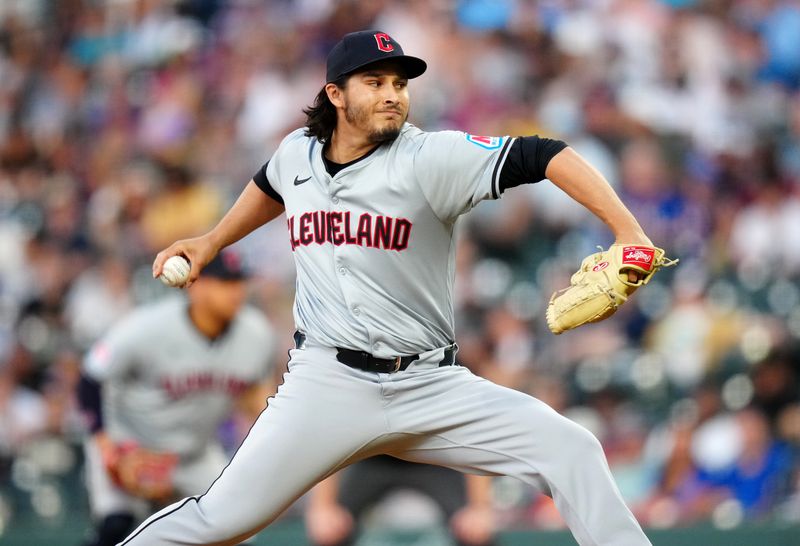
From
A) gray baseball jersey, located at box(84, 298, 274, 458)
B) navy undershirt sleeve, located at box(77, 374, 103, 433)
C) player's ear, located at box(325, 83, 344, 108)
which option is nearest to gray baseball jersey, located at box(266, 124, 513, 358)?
player's ear, located at box(325, 83, 344, 108)

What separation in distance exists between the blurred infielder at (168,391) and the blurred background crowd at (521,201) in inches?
67.2

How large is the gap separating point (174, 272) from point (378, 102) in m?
0.92

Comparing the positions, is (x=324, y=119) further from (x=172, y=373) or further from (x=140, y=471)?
(x=140, y=471)

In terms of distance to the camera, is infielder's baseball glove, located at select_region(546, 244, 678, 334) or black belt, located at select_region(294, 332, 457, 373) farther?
black belt, located at select_region(294, 332, 457, 373)

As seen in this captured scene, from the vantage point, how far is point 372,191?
402 cm

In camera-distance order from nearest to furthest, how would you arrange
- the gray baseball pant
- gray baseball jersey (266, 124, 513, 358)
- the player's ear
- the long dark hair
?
1. the gray baseball pant
2. gray baseball jersey (266, 124, 513, 358)
3. the player's ear
4. the long dark hair

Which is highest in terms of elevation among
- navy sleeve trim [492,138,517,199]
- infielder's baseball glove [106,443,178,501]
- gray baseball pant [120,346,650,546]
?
navy sleeve trim [492,138,517,199]

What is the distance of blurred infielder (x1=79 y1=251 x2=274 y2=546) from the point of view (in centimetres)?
575

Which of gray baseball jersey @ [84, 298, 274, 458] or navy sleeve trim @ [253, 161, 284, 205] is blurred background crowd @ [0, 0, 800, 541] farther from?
navy sleeve trim @ [253, 161, 284, 205]

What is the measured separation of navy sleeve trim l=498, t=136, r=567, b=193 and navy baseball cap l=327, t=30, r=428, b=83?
1.72ft

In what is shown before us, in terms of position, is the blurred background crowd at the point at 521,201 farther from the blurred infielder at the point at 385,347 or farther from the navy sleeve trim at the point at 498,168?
the navy sleeve trim at the point at 498,168

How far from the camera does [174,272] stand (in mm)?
4188

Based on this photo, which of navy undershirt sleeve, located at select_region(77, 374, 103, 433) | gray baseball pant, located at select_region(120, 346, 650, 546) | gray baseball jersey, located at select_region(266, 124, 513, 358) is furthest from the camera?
navy undershirt sleeve, located at select_region(77, 374, 103, 433)

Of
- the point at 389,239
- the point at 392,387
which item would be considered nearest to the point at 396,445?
the point at 392,387
